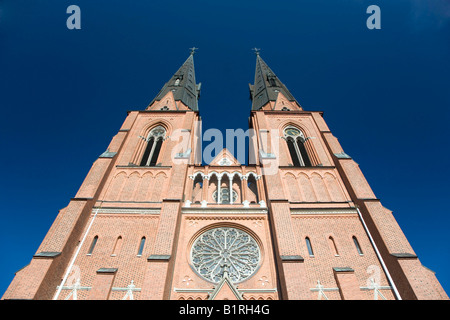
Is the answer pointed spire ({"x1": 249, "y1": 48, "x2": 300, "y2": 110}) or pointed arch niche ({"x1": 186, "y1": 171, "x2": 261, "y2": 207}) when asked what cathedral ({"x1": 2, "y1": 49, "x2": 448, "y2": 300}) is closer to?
pointed arch niche ({"x1": 186, "y1": 171, "x2": 261, "y2": 207})

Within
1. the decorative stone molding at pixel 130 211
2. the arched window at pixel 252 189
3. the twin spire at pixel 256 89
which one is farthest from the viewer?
the twin spire at pixel 256 89

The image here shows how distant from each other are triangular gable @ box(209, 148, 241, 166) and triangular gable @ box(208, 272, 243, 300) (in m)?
10.1

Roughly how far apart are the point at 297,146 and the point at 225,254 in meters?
10.5

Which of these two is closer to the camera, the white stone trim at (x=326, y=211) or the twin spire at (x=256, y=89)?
the white stone trim at (x=326, y=211)

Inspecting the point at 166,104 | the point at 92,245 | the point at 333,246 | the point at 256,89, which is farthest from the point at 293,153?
the point at 256,89

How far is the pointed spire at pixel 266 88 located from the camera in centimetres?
2650

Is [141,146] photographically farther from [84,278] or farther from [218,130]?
[84,278]

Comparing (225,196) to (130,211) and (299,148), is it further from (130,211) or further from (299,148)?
(299,148)

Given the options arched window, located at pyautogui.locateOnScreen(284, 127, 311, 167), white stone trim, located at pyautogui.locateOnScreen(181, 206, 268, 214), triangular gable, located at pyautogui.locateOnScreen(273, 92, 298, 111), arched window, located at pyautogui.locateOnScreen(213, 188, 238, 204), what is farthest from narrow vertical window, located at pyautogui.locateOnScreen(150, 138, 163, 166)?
triangular gable, located at pyautogui.locateOnScreen(273, 92, 298, 111)

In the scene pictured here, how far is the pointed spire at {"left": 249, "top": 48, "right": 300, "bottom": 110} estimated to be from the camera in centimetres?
2650

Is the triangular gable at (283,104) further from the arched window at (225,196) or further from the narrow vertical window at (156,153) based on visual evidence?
the narrow vertical window at (156,153)

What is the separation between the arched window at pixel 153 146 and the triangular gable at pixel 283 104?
10.9 meters

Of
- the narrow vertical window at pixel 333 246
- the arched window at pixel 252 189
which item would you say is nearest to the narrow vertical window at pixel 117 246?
the arched window at pixel 252 189
